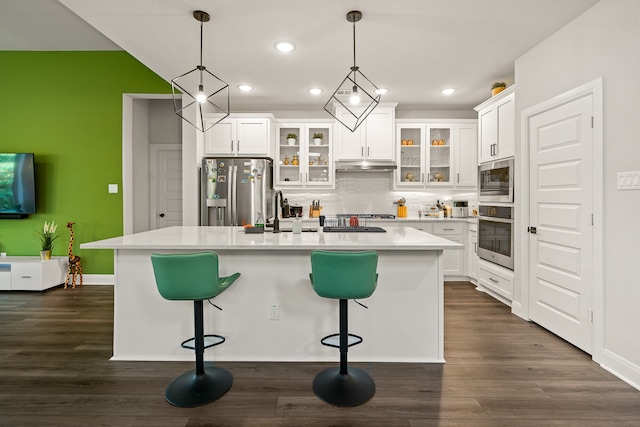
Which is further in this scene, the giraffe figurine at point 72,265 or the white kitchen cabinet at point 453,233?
the white kitchen cabinet at point 453,233

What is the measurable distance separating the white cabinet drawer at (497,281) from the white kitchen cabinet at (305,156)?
249 cm

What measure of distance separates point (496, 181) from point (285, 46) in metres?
2.80

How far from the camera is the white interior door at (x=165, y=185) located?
5.61m

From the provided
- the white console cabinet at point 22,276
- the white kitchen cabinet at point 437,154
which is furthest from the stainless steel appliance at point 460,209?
the white console cabinet at point 22,276

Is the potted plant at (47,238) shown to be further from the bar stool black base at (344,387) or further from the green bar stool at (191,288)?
the bar stool black base at (344,387)

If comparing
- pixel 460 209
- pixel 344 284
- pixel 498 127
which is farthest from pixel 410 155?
pixel 344 284

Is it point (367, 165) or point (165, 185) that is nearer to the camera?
point (367, 165)

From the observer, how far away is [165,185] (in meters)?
5.66

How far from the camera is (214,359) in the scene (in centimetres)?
250

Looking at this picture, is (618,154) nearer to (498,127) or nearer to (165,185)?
(498,127)

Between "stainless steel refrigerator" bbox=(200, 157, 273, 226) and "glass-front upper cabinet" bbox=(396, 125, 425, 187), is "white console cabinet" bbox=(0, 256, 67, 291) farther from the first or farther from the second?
"glass-front upper cabinet" bbox=(396, 125, 425, 187)

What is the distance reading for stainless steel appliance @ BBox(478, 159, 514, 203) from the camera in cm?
365

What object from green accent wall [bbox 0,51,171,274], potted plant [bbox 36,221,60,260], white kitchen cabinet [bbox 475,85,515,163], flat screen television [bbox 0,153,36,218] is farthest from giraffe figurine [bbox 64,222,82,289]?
white kitchen cabinet [bbox 475,85,515,163]

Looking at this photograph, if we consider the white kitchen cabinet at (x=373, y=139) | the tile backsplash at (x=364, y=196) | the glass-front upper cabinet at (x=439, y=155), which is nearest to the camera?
the white kitchen cabinet at (x=373, y=139)
